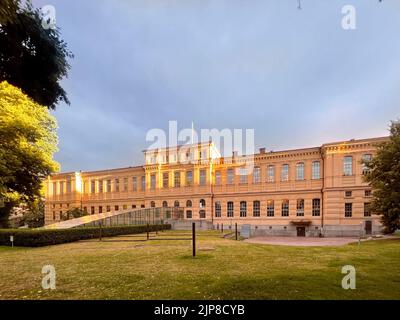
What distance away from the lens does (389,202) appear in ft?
72.5

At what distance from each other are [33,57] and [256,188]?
4119cm

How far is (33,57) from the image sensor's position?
241 inches

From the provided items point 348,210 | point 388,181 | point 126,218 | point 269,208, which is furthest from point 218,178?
point 388,181

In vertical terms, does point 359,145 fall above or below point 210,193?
above

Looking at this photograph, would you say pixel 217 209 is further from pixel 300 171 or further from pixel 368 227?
pixel 368 227

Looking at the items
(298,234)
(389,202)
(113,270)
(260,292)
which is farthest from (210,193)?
(260,292)

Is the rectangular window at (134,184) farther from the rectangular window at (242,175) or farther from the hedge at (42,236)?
the hedge at (42,236)

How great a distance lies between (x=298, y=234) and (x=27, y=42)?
40852mm

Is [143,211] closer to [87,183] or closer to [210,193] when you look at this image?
[210,193]

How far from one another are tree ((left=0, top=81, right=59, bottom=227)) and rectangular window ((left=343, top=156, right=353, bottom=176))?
120ft

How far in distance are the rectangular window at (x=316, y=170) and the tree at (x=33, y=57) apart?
131 feet

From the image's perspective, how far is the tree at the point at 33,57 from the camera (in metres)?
5.66

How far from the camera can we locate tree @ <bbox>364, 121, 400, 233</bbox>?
21.8 meters

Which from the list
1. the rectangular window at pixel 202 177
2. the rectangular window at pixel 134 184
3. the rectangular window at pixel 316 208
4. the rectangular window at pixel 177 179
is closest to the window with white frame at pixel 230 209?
the rectangular window at pixel 202 177
